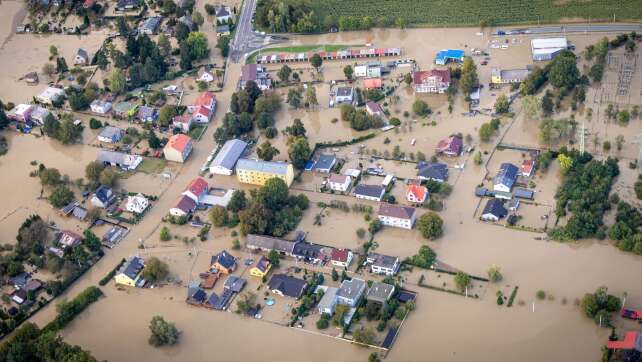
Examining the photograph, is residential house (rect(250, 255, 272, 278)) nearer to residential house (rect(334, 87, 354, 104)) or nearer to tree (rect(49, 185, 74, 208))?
tree (rect(49, 185, 74, 208))

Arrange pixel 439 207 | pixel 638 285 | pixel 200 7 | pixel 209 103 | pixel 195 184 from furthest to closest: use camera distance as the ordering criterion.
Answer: pixel 200 7, pixel 209 103, pixel 195 184, pixel 439 207, pixel 638 285

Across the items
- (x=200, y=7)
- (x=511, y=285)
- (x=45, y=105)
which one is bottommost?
(x=511, y=285)

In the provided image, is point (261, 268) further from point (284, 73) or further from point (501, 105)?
point (501, 105)

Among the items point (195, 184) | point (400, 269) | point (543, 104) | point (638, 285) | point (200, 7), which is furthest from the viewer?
point (200, 7)

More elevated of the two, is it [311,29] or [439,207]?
[311,29]

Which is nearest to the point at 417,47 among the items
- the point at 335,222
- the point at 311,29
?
the point at 311,29

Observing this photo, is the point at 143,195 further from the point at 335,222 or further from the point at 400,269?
the point at 400,269

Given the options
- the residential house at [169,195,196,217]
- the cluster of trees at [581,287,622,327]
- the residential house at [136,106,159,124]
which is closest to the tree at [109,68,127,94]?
the residential house at [136,106,159,124]

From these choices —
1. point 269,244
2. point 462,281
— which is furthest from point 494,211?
point 269,244

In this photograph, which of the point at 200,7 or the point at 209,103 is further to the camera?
the point at 200,7
